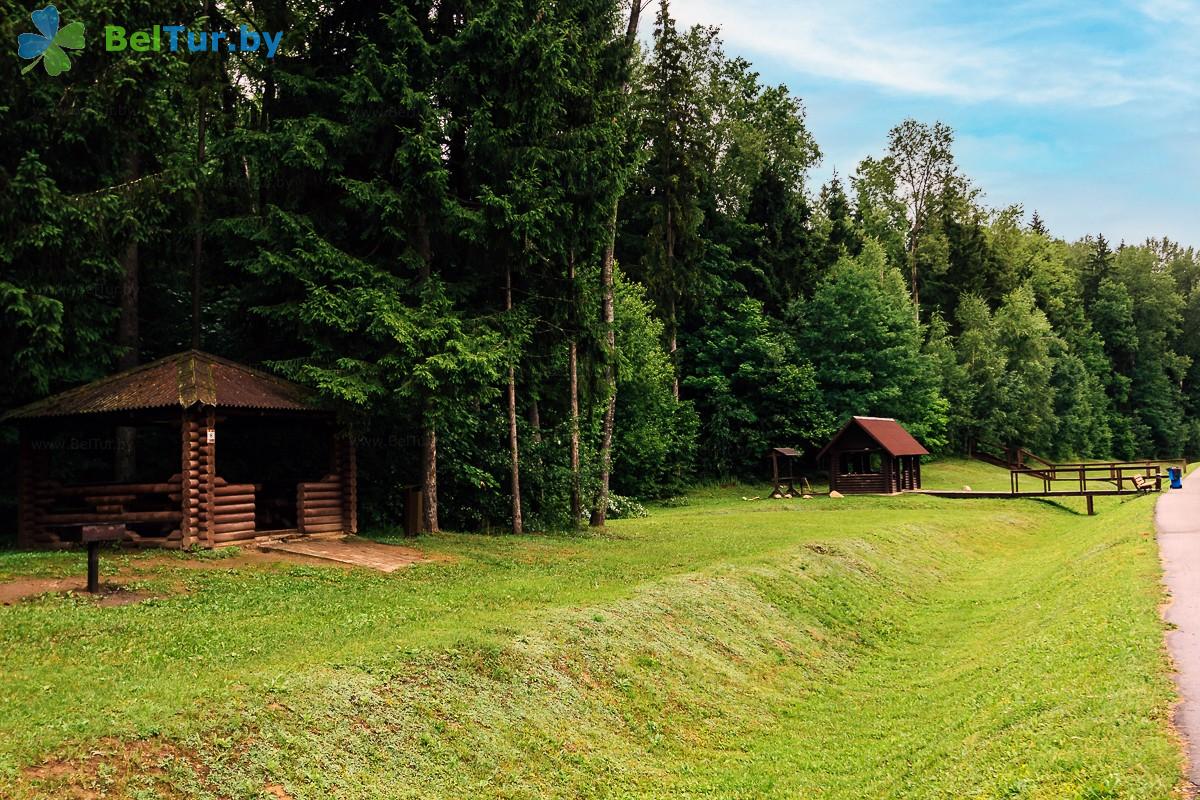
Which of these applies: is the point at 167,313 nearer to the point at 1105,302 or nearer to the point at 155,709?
the point at 155,709

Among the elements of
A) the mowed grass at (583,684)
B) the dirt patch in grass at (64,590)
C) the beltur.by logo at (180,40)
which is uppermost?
the beltur.by logo at (180,40)

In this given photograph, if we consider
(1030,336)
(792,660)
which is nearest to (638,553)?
(792,660)

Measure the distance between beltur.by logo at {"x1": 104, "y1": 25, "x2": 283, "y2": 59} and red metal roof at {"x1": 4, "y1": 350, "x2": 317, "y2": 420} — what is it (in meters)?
7.03

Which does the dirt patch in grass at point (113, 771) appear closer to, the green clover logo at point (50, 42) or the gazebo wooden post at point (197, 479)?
the gazebo wooden post at point (197, 479)

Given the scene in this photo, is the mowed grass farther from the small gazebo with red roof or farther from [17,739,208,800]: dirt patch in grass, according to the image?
the small gazebo with red roof

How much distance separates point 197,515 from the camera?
18.2 meters

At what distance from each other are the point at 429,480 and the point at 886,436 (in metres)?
28.9

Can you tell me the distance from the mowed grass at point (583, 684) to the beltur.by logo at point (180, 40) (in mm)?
11184

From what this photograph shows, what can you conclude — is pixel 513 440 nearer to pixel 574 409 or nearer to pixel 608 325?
pixel 574 409

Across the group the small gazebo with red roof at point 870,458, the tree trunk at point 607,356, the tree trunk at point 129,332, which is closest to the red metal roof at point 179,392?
the tree trunk at point 129,332

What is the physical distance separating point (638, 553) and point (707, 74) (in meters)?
44.6

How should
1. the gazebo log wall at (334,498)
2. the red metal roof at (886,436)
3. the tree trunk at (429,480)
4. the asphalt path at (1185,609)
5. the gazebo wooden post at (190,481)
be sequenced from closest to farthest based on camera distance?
the asphalt path at (1185,609) → the gazebo wooden post at (190,481) → the gazebo log wall at (334,498) → the tree trunk at (429,480) → the red metal roof at (886,436)

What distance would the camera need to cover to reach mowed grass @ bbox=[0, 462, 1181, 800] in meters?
8.23

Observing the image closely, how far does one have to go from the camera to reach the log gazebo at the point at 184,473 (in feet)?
59.5
